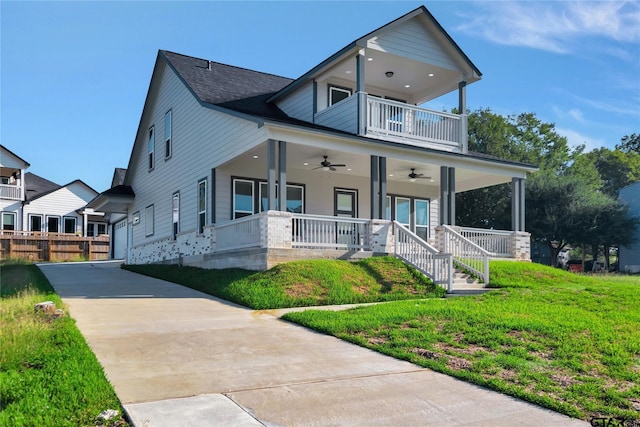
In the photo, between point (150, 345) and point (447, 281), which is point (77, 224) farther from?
point (150, 345)

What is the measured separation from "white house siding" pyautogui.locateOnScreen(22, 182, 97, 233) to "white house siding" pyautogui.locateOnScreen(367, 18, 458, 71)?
32.4m

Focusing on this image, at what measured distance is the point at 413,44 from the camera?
18.7m

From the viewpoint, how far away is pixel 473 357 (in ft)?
23.4

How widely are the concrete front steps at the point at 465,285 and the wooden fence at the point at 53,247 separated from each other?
26.4 m

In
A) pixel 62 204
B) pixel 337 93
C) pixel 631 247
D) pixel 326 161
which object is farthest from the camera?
pixel 62 204

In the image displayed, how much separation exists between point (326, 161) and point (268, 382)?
13213 mm

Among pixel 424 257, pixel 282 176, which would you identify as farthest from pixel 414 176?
pixel 282 176

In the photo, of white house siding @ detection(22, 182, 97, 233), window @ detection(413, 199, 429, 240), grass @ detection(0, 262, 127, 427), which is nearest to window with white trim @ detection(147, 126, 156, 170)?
window @ detection(413, 199, 429, 240)

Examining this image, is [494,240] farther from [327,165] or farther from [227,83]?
[227,83]

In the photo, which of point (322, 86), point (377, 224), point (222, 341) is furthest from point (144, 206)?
point (222, 341)

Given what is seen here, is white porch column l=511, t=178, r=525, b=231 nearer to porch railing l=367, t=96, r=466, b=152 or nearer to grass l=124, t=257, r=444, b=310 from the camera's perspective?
porch railing l=367, t=96, r=466, b=152

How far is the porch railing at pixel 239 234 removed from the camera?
15.3 metres

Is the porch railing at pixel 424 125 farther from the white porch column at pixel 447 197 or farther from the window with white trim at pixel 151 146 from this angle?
the window with white trim at pixel 151 146

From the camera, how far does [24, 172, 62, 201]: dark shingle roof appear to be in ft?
141
